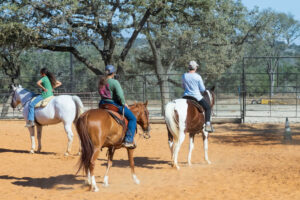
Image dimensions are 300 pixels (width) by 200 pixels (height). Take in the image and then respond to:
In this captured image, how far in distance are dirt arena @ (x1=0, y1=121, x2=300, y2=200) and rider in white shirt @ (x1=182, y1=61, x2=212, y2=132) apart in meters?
1.37

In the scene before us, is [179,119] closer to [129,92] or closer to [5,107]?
[129,92]

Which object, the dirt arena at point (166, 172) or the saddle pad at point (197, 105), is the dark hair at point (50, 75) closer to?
the dirt arena at point (166, 172)

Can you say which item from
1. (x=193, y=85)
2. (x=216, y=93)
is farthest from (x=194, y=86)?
(x=216, y=93)

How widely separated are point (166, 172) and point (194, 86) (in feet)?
6.59

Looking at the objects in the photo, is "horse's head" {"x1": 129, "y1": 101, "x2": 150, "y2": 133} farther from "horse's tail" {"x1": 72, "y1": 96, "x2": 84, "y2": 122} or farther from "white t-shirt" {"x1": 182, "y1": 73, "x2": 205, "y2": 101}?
"horse's tail" {"x1": 72, "y1": 96, "x2": 84, "y2": 122}

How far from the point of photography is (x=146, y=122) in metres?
7.64

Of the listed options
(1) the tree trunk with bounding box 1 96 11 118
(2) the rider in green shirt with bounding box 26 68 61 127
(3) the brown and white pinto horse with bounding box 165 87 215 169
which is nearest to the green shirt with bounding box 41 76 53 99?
(2) the rider in green shirt with bounding box 26 68 61 127

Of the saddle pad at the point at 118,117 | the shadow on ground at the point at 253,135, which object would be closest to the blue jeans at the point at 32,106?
the saddle pad at the point at 118,117

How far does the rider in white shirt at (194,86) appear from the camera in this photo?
340 inches

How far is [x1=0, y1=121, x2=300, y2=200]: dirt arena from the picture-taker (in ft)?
21.3

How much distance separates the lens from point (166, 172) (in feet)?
27.3

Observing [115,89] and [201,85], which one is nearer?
[115,89]

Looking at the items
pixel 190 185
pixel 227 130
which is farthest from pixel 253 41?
pixel 190 185

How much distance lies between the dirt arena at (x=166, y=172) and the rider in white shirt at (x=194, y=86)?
1.37 m
